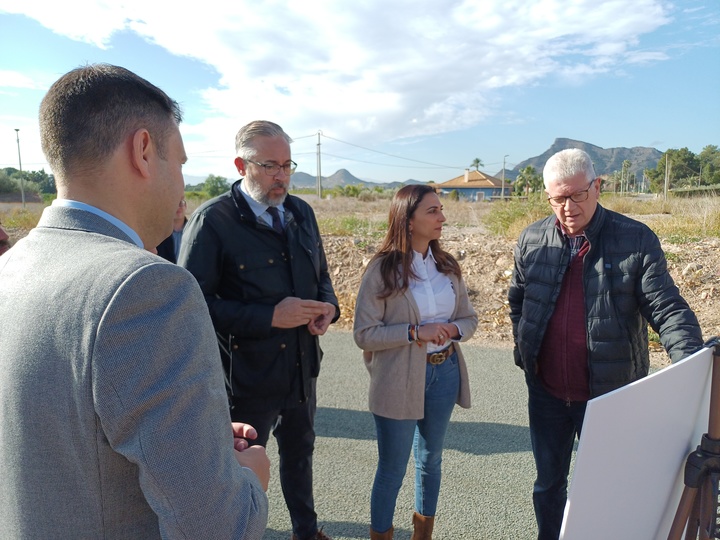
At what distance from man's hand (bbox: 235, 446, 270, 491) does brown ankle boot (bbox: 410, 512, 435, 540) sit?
1.84 metres

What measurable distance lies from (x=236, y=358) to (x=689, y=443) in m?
2.01

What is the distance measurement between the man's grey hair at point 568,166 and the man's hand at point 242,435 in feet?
6.21

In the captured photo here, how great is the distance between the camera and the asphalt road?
299 cm

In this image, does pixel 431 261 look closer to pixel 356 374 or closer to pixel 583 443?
pixel 583 443

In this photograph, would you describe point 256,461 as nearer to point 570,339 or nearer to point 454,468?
point 570,339

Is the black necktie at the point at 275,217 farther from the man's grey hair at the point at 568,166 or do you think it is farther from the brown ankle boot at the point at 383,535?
the brown ankle boot at the point at 383,535

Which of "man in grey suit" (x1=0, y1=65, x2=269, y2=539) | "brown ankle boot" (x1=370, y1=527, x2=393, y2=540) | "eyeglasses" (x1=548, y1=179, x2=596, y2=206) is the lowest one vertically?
"brown ankle boot" (x1=370, y1=527, x2=393, y2=540)

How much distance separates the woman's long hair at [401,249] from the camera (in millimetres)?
2764

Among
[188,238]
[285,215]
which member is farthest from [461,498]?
[188,238]

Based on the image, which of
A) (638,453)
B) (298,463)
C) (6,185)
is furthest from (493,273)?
(6,185)

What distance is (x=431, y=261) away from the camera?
293cm

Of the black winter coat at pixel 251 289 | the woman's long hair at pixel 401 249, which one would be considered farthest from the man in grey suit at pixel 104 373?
the woman's long hair at pixel 401 249

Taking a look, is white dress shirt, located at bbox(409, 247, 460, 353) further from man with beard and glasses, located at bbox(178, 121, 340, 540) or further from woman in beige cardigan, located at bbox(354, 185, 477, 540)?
man with beard and glasses, located at bbox(178, 121, 340, 540)

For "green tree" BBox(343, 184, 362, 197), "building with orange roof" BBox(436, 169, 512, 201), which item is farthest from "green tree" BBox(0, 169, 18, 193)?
"building with orange roof" BBox(436, 169, 512, 201)
